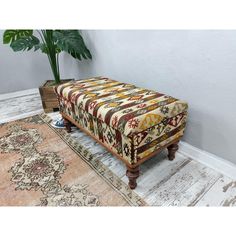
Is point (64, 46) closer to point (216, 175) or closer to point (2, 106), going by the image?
point (2, 106)

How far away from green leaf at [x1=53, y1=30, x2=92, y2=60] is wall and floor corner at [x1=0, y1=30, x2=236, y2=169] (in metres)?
0.23

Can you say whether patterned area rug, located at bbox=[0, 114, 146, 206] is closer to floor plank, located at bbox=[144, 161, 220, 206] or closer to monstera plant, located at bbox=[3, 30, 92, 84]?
floor plank, located at bbox=[144, 161, 220, 206]

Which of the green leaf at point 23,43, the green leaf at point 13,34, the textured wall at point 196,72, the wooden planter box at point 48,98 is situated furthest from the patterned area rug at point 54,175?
the green leaf at point 13,34

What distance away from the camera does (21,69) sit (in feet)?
8.52

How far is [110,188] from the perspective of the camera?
1.09m

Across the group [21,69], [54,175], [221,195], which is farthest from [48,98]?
[221,195]

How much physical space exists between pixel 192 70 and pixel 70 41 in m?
1.20

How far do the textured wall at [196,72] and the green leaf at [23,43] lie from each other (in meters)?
0.79

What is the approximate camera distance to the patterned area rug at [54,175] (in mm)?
1031

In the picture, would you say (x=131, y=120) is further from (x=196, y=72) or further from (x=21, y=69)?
(x=21, y=69)

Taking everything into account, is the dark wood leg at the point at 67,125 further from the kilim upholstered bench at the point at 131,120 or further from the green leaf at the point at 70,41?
the green leaf at the point at 70,41

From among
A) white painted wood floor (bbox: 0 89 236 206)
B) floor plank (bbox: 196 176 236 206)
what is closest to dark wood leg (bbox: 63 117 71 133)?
white painted wood floor (bbox: 0 89 236 206)

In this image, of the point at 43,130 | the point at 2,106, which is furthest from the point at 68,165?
the point at 2,106

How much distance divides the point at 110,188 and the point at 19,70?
2.17m
